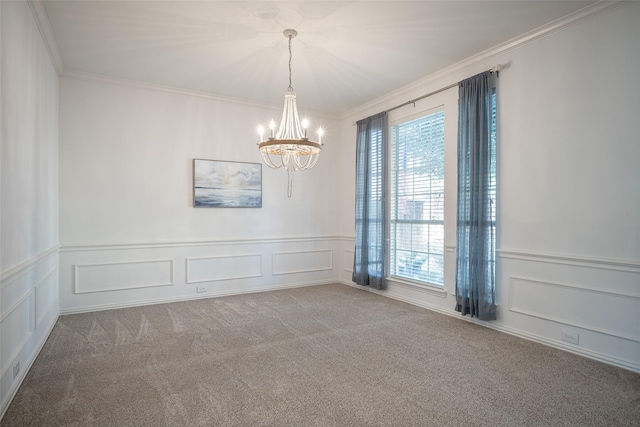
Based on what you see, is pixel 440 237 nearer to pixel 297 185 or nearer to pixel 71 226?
pixel 297 185

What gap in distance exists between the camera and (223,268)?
221 inches

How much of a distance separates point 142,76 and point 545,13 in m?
4.59

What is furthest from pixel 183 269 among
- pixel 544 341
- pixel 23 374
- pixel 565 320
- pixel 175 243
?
pixel 565 320

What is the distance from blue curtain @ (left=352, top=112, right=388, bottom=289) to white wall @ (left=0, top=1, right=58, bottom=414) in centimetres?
407

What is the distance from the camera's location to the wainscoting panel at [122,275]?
467cm

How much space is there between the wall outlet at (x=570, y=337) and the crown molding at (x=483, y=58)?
285 centimetres

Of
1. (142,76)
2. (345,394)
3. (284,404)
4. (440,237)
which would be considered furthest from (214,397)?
(142,76)

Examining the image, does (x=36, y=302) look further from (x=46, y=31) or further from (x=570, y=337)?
(x=570, y=337)

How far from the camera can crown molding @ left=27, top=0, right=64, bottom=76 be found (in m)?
3.07

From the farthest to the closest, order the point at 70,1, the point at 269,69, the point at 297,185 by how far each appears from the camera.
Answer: the point at 297,185
the point at 269,69
the point at 70,1

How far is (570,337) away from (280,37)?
4.00 metres

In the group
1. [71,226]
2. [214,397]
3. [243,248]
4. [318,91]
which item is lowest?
[214,397]

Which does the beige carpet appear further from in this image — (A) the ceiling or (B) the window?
(A) the ceiling

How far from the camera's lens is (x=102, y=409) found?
7.91 ft
